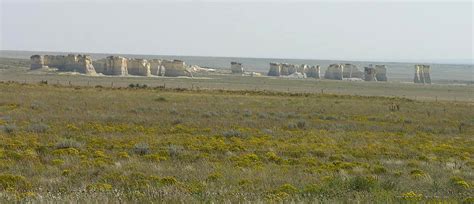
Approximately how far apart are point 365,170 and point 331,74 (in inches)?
4552

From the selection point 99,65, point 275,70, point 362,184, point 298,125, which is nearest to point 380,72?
point 275,70

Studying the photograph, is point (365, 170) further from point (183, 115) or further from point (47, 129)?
point (183, 115)

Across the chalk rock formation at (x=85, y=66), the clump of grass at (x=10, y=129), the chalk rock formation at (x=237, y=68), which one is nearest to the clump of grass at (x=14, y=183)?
the clump of grass at (x=10, y=129)

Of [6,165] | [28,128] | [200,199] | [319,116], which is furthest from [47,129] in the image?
[319,116]

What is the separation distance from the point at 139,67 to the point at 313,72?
4837cm

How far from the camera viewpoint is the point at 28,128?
58.5 ft

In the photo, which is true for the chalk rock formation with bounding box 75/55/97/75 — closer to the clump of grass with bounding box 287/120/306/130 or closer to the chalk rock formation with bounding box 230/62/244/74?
the chalk rock formation with bounding box 230/62/244/74

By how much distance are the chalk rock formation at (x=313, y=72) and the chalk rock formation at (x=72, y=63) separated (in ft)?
186

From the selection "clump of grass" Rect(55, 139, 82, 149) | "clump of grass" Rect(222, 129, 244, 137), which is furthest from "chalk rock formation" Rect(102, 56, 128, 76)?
"clump of grass" Rect(55, 139, 82, 149)

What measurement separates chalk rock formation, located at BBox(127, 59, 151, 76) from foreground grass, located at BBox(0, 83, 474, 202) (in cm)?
7736

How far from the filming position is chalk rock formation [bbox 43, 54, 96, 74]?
322 feet

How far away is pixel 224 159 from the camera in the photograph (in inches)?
501

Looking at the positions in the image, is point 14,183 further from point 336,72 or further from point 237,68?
point 237,68

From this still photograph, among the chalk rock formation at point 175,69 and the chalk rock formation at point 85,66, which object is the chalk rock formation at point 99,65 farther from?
the chalk rock formation at point 175,69
